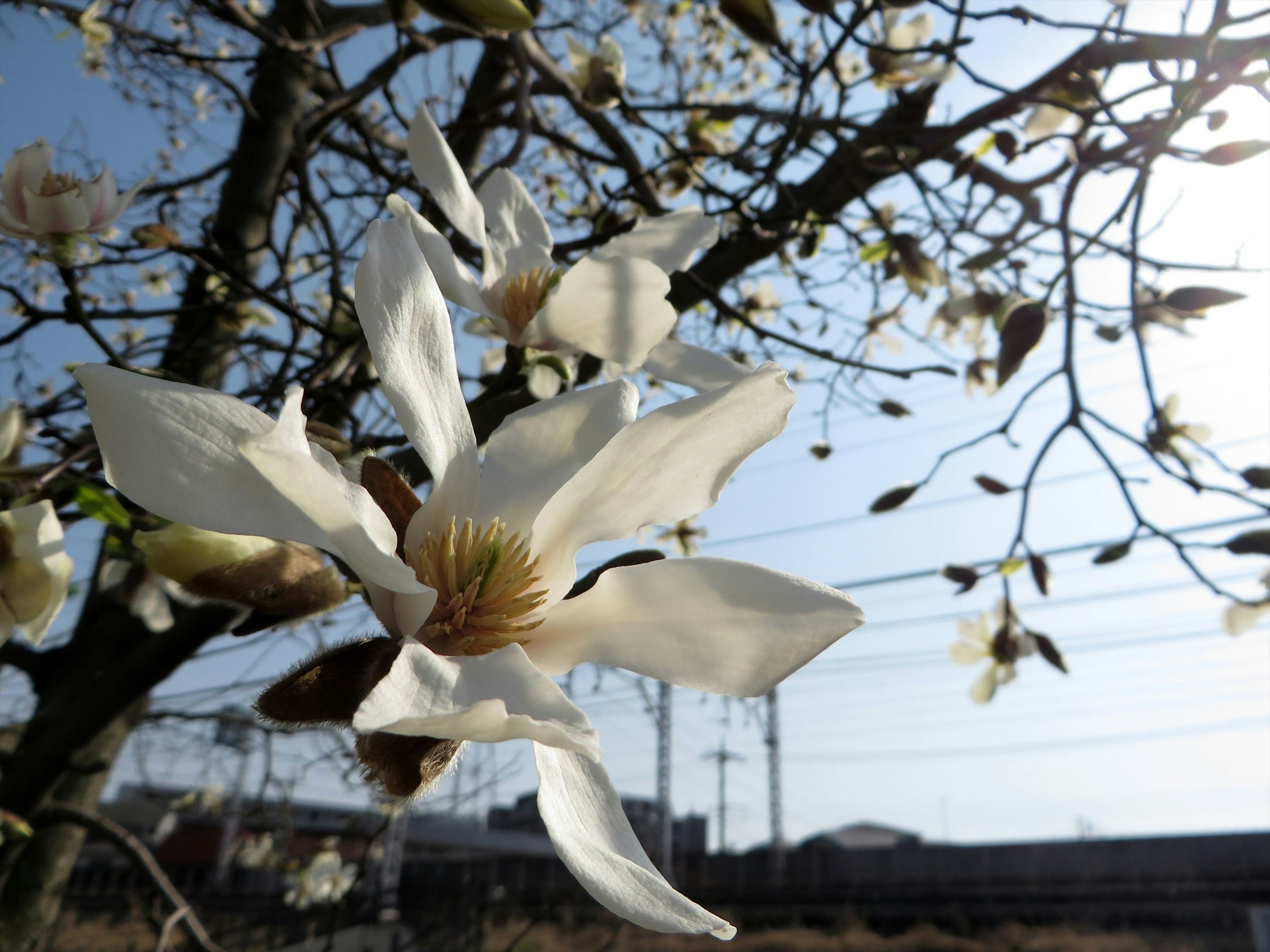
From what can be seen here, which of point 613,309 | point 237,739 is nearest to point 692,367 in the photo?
point 613,309

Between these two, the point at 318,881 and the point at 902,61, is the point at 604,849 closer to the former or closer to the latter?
the point at 902,61

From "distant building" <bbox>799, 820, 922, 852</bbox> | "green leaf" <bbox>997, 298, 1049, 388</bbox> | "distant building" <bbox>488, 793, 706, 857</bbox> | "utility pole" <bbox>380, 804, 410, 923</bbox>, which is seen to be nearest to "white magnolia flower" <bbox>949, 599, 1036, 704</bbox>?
"green leaf" <bbox>997, 298, 1049, 388</bbox>

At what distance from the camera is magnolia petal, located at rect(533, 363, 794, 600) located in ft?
1.10

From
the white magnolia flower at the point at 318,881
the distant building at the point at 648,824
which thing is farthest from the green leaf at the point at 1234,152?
the distant building at the point at 648,824

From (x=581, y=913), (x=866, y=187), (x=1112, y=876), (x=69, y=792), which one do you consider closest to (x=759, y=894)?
(x=581, y=913)

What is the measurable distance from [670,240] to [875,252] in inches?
30.6

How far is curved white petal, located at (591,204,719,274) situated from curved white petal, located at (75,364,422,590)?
0.41 metres

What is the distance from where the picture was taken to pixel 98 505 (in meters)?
0.66

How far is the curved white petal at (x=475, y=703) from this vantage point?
0.23 metres

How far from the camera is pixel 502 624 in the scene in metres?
0.36

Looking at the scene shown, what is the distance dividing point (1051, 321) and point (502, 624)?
4.83ft

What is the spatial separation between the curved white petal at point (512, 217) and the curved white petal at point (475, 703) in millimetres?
418

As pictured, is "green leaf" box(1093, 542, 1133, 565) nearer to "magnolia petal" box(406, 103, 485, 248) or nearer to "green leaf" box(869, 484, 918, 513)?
"green leaf" box(869, 484, 918, 513)

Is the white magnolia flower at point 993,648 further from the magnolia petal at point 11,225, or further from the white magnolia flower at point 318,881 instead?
the white magnolia flower at point 318,881
